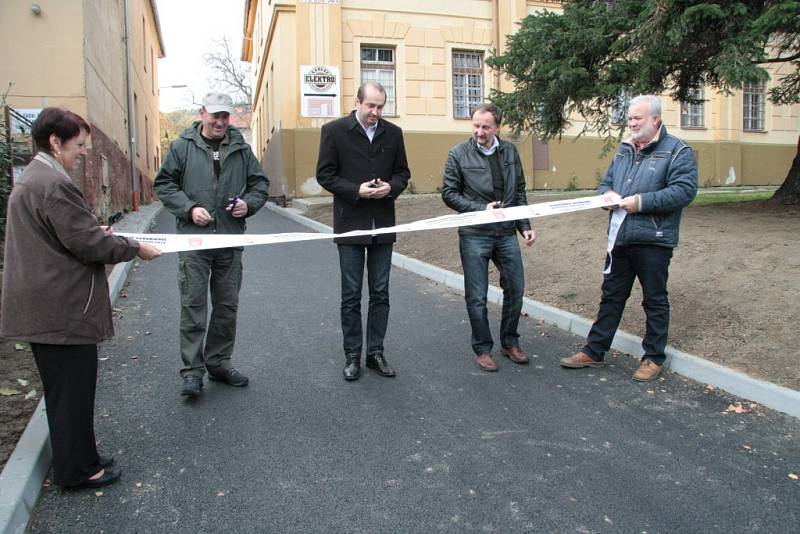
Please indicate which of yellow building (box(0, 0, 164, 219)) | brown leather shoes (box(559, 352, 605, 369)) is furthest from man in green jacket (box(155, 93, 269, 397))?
yellow building (box(0, 0, 164, 219))

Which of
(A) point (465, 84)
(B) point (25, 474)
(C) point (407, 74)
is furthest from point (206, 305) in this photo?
(A) point (465, 84)

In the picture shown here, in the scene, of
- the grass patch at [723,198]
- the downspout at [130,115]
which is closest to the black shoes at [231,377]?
the grass patch at [723,198]

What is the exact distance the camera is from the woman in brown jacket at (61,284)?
114 inches

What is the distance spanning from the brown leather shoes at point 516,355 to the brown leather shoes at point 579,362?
31 cm

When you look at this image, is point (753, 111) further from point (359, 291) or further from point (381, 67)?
point (359, 291)

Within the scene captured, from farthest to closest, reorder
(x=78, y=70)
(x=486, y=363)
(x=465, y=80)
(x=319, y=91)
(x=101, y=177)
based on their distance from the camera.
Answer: (x=465, y=80) < (x=319, y=91) < (x=101, y=177) < (x=78, y=70) < (x=486, y=363)

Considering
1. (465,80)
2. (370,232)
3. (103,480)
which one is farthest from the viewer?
(465,80)

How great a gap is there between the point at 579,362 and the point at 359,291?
1857 millimetres

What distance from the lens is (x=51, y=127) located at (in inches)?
116

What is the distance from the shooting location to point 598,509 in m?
2.94

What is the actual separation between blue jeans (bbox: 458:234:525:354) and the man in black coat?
2.30 feet

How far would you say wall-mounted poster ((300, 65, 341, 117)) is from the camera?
20250mm

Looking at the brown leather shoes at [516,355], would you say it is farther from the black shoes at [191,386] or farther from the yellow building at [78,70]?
the yellow building at [78,70]

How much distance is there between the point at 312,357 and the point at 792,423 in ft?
11.6
